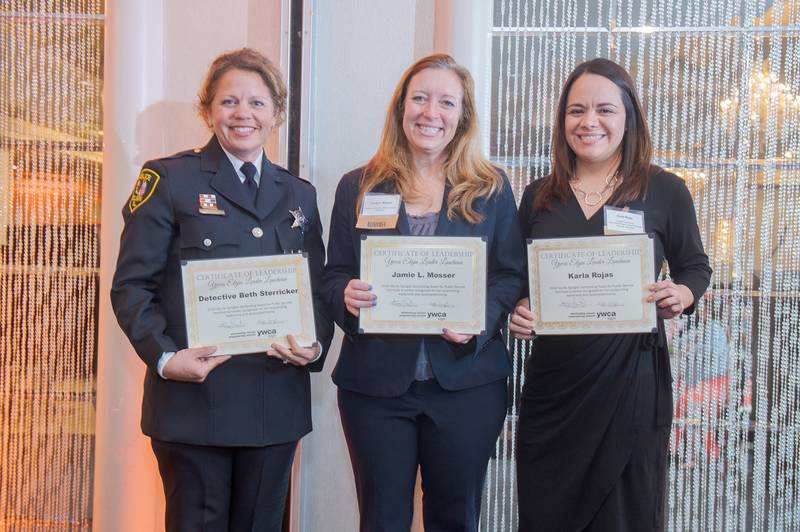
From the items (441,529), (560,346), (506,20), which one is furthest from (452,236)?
(506,20)

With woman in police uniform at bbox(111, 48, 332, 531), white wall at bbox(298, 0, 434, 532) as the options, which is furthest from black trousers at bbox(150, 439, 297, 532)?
white wall at bbox(298, 0, 434, 532)

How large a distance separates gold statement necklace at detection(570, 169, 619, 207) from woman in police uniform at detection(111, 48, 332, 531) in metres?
0.88

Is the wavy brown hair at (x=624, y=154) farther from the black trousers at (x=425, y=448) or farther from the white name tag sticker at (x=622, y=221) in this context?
the black trousers at (x=425, y=448)

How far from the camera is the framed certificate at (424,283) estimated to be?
1.99 m

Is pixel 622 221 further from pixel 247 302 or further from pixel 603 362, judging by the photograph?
pixel 247 302

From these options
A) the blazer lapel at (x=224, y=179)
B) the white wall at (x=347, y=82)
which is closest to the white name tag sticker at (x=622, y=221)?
the blazer lapel at (x=224, y=179)

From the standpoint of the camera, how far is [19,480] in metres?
3.19

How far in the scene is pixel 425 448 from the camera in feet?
6.82

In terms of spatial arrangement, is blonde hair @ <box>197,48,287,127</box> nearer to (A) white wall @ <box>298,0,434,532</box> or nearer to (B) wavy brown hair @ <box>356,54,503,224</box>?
(B) wavy brown hair @ <box>356,54,503,224</box>

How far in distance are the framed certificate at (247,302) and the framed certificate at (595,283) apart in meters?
0.70

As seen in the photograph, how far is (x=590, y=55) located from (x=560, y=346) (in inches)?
59.2

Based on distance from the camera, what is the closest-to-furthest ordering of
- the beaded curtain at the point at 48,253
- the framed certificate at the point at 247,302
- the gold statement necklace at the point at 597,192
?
the framed certificate at the point at 247,302 → the gold statement necklace at the point at 597,192 → the beaded curtain at the point at 48,253

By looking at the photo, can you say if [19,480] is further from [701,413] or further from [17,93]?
[701,413]

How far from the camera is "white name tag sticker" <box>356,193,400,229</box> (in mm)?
2057
